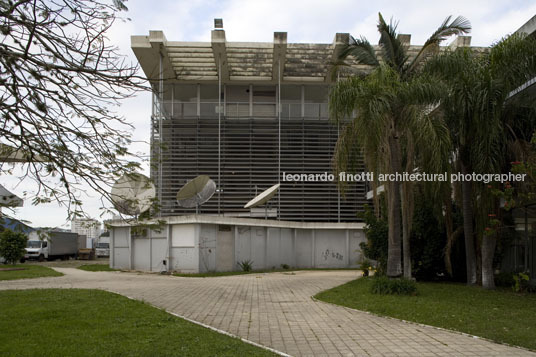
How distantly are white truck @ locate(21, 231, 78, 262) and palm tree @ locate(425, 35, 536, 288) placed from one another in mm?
28171

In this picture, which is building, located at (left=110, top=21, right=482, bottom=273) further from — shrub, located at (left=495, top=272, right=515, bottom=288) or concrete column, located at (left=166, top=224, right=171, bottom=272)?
shrub, located at (left=495, top=272, right=515, bottom=288)

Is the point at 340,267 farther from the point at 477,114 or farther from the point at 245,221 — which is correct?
the point at 477,114

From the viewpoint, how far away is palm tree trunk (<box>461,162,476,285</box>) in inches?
559

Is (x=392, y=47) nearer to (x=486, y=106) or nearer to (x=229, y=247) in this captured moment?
(x=486, y=106)

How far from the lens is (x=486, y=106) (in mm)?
12445

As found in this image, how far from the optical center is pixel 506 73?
493 inches

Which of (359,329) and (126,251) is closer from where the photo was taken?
(359,329)

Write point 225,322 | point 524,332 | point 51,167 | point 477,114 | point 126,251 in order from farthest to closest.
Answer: point 126,251 → point 477,114 → point 225,322 → point 524,332 → point 51,167

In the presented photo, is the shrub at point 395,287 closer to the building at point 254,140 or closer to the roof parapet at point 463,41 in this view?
the roof parapet at point 463,41

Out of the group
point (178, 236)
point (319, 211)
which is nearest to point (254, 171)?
point (319, 211)

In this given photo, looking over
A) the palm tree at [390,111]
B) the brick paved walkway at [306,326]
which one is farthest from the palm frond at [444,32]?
the brick paved walkway at [306,326]

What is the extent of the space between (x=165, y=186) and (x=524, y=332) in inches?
958

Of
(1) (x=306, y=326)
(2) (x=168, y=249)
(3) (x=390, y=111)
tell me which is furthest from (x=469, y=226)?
(2) (x=168, y=249)

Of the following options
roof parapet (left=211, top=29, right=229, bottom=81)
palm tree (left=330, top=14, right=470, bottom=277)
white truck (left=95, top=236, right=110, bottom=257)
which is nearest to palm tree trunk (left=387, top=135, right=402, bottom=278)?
palm tree (left=330, top=14, right=470, bottom=277)
